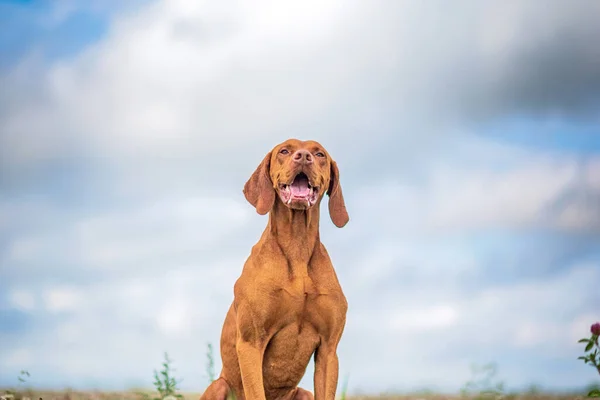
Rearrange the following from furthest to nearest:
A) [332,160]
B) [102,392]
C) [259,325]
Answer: [102,392] → [332,160] → [259,325]

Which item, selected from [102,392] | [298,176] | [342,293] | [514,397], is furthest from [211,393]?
[514,397]

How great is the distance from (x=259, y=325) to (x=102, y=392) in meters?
4.79

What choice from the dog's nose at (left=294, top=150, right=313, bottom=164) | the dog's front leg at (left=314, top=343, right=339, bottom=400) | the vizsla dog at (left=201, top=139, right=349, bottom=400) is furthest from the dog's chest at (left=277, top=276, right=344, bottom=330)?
the dog's nose at (left=294, top=150, right=313, bottom=164)

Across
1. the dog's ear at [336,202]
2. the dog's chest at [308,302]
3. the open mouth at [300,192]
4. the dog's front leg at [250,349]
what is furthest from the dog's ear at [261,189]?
the dog's front leg at [250,349]

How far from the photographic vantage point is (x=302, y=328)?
7855 mm

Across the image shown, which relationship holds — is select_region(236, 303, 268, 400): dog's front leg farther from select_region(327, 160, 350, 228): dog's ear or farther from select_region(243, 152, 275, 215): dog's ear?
select_region(327, 160, 350, 228): dog's ear

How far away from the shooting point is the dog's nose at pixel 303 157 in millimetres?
7637

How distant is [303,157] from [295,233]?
32.8 inches

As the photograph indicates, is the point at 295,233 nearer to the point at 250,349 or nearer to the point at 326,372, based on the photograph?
the point at 250,349

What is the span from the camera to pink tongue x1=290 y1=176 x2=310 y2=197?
25.5 feet

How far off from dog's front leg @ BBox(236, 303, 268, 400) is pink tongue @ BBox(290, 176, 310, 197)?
124 centimetres

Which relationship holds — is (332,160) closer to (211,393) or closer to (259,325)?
(259,325)

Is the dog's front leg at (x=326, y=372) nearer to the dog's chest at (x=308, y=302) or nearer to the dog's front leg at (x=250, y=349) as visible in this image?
A: the dog's chest at (x=308, y=302)

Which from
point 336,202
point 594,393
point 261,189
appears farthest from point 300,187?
point 594,393
